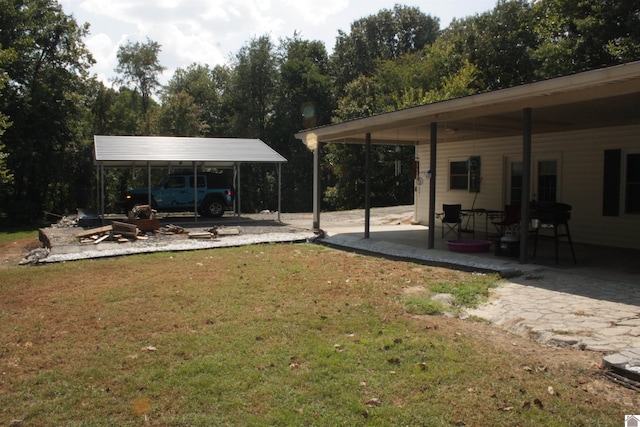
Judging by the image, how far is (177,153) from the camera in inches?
695

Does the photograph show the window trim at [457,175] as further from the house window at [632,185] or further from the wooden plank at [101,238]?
the wooden plank at [101,238]

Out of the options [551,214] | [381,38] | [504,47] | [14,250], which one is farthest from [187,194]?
[381,38]

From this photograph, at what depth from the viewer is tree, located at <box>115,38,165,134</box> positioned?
42.2 metres

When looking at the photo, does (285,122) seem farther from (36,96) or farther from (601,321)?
(601,321)

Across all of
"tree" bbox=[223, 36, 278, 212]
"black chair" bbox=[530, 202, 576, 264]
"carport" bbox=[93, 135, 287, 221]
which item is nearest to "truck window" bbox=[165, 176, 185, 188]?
"carport" bbox=[93, 135, 287, 221]

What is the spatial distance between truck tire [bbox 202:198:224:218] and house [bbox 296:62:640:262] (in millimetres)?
6103

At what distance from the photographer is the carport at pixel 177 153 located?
53.2 ft

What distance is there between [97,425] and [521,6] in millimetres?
29553

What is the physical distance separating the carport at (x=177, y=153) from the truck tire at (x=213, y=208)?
1243mm

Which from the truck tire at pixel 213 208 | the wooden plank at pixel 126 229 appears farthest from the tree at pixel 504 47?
the wooden plank at pixel 126 229

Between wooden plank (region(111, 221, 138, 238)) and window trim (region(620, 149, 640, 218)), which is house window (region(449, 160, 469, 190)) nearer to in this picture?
window trim (region(620, 149, 640, 218))

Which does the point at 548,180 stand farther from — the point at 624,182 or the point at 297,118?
the point at 297,118

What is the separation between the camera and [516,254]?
883 centimetres

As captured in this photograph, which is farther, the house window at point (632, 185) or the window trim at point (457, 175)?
the window trim at point (457, 175)
